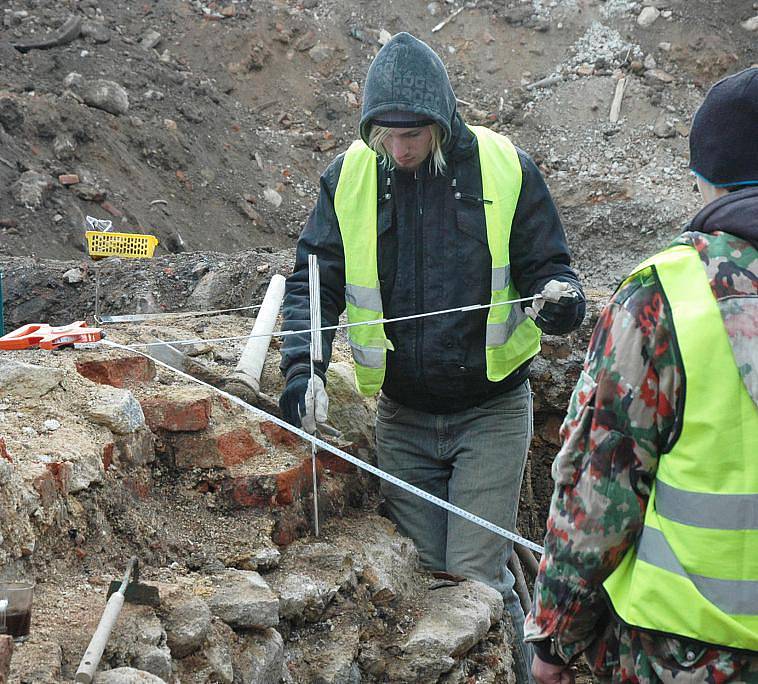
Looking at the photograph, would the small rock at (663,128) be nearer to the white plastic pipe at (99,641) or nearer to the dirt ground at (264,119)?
the dirt ground at (264,119)

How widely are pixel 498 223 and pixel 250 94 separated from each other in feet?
36.1

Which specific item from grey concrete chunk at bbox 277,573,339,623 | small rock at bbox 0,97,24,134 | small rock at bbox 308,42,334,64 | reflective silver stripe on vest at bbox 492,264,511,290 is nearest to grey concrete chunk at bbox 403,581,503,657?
grey concrete chunk at bbox 277,573,339,623

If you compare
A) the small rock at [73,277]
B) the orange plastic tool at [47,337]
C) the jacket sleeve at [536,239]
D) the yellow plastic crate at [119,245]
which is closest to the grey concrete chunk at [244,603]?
the orange plastic tool at [47,337]

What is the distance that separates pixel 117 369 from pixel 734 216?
2.47m

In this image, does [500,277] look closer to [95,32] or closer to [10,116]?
[10,116]

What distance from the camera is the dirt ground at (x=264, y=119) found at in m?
8.91

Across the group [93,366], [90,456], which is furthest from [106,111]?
[90,456]

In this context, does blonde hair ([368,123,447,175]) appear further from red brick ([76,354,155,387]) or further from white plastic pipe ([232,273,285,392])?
red brick ([76,354,155,387])

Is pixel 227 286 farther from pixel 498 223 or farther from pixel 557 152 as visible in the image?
pixel 557 152

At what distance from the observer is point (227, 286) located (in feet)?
22.5

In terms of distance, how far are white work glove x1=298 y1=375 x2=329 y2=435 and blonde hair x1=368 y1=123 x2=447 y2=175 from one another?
85cm

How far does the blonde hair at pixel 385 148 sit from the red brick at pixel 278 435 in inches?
41.5

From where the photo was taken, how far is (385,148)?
3.56 metres

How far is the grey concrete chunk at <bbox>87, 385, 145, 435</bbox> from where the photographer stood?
318 cm
